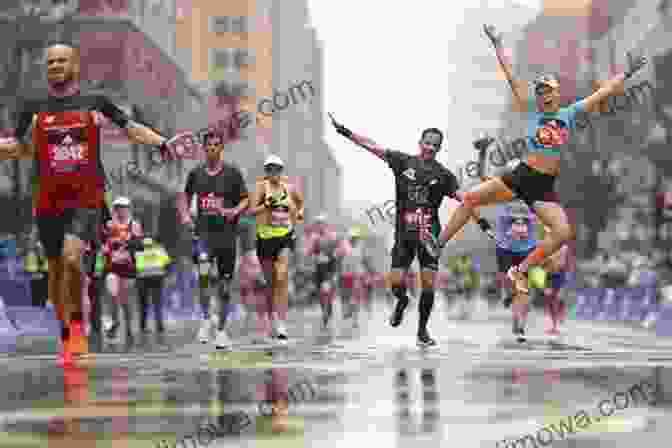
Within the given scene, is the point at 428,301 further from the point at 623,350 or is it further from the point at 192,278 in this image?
the point at 192,278

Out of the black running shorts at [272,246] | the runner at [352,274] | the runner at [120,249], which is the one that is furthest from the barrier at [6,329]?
the runner at [352,274]

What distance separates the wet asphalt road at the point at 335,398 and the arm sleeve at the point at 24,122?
1.64m

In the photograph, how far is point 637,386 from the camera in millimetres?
7867

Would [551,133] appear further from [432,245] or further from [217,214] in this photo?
[217,214]

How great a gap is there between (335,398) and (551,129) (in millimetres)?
5071

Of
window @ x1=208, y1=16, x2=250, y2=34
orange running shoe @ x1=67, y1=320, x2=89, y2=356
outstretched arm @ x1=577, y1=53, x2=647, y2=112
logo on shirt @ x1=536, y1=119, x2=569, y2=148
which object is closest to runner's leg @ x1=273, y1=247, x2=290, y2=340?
logo on shirt @ x1=536, y1=119, x2=569, y2=148

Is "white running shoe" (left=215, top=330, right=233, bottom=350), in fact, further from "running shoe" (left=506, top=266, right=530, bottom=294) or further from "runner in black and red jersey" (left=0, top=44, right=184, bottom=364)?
"running shoe" (left=506, top=266, right=530, bottom=294)

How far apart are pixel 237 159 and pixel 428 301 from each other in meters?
59.9

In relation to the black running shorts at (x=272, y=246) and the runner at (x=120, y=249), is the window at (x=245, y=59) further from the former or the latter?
the black running shorts at (x=272, y=246)

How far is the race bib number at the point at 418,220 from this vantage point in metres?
13.2

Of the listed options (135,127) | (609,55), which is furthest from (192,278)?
(609,55)

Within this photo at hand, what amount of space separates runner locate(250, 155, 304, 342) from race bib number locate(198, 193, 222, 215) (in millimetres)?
748

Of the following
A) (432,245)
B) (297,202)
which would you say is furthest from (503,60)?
(297,202)

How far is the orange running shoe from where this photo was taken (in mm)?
10641
